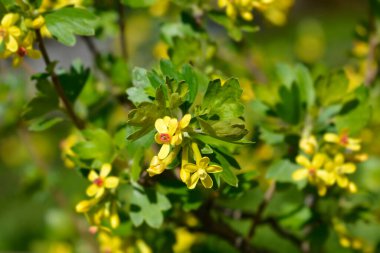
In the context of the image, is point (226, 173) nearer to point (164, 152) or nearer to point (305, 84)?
point (164, 152)

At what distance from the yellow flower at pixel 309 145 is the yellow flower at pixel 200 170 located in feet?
0.73

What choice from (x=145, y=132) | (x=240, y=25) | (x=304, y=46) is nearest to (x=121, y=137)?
(x=145, y=132)

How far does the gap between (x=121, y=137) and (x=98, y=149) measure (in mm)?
37

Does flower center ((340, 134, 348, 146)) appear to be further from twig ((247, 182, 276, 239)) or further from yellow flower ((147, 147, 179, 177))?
yellow flower ((147, 147, 179, 177))

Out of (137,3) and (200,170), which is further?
(137,3)

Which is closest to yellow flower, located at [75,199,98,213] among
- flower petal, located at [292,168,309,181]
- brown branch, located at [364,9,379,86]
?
flower petal, located at [292,168,309,181]

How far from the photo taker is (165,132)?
60 centimetres

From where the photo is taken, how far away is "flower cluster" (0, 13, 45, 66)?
2.25ft

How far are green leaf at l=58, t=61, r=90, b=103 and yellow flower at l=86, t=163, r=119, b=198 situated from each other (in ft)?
0.56

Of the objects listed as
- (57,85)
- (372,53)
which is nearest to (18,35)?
(57,85)

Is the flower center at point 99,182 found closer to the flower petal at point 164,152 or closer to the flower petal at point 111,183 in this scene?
the flower petal at point 111,183

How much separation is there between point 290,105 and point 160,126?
0.33m

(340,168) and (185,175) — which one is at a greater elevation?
(185,175)

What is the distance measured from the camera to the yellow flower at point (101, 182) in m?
0.73
